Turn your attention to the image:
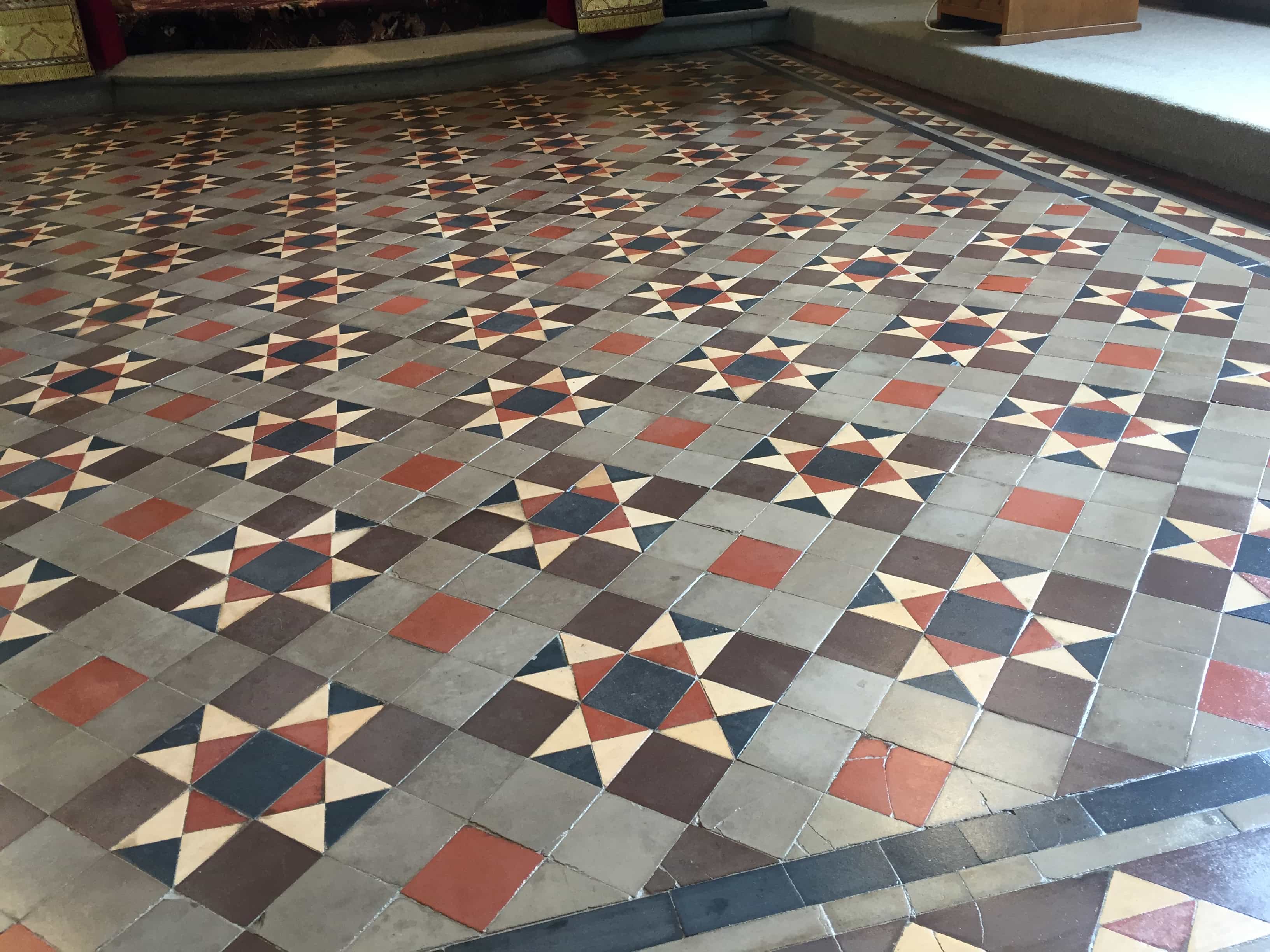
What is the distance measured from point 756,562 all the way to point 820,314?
1674mm

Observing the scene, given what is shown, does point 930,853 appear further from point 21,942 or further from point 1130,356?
point 1130,356

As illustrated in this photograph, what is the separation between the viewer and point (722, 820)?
2.06m

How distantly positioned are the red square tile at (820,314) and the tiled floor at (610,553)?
0.02m

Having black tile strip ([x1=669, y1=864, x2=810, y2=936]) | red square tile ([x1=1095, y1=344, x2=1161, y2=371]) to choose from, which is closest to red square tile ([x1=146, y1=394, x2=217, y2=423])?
black tile strip ([x1=669, y1=864, x2=810, y2=936])

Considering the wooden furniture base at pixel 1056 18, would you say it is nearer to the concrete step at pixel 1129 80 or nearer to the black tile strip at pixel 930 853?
the concrete step at pixel 1129 80

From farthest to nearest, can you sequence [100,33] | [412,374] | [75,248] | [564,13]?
1. [564,13]
2. [100,33]
3. [75,248]
4. [412,374]

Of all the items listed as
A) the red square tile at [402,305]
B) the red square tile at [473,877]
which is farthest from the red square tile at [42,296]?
the red square tile at [473,877]

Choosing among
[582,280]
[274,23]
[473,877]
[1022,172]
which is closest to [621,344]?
[582,280]

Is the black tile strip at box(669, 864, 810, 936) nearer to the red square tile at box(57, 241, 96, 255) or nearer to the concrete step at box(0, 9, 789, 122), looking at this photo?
the red square tile at box(57, 241, 96, 255)

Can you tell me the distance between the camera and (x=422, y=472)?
330 cm

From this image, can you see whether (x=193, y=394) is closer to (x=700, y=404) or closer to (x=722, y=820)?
(x=700, y=404)

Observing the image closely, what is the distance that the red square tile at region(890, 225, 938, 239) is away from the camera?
4828 millimetres

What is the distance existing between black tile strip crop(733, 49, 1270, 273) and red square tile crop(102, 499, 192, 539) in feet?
13.4

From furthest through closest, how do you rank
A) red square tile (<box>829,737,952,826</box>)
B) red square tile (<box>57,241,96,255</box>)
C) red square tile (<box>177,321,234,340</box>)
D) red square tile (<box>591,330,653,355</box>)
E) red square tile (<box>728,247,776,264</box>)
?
1. red square tile (<box>57,241,96,255</box>)
2. red square tile (<box>728,247,776,264</box>)
3. red square tile (<box>177,321,234,340</box>)
4. red square tile (<box>591,330,653,355</box>)
5. red square tile (<box>829,737,952,826</box>)
